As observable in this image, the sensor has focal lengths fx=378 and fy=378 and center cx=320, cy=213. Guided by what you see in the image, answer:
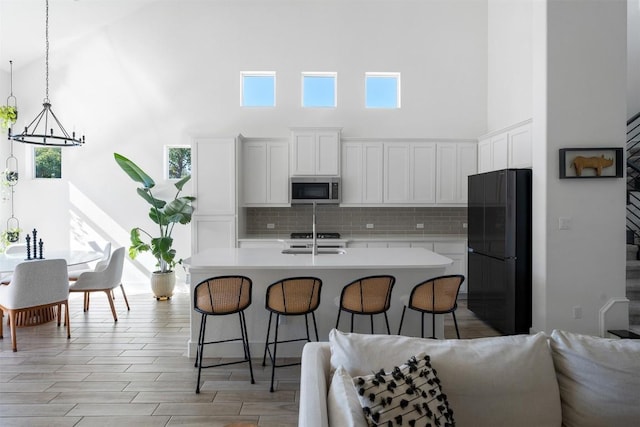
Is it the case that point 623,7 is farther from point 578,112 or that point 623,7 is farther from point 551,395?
point 551,395

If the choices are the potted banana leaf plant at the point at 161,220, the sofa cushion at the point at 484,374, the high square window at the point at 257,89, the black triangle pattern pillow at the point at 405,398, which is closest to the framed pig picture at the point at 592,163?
the sofa cushion at the point at 484,374

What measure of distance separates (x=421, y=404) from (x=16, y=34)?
735 centimetres

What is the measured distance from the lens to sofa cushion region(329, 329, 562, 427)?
1638 millimetres

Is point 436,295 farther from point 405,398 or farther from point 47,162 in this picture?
point 47,162

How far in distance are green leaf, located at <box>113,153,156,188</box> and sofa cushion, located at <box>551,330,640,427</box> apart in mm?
5750

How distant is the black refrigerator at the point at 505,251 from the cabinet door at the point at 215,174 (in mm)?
3558

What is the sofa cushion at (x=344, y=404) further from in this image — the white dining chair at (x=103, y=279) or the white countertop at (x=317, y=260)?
the white dining chair at (x=103, y=279)

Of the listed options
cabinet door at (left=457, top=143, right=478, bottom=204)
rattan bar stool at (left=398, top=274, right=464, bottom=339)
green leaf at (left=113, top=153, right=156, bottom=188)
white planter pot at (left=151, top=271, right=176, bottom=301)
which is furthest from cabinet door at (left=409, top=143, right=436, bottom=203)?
green leaf at (left=113, top=153, right=156, bottom=188)

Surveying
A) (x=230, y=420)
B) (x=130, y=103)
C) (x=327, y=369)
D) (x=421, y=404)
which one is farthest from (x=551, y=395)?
(x=130, y=103)

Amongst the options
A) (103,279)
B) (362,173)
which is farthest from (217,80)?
(103,279)

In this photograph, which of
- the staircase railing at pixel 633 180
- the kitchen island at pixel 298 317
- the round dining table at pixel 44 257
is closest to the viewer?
the kitchen island at pixel 298 317

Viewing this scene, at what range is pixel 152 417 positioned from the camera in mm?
2635

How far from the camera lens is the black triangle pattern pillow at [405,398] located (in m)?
Result: 1.35

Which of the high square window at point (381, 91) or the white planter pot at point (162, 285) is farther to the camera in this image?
the high square window at point (381, 91)
